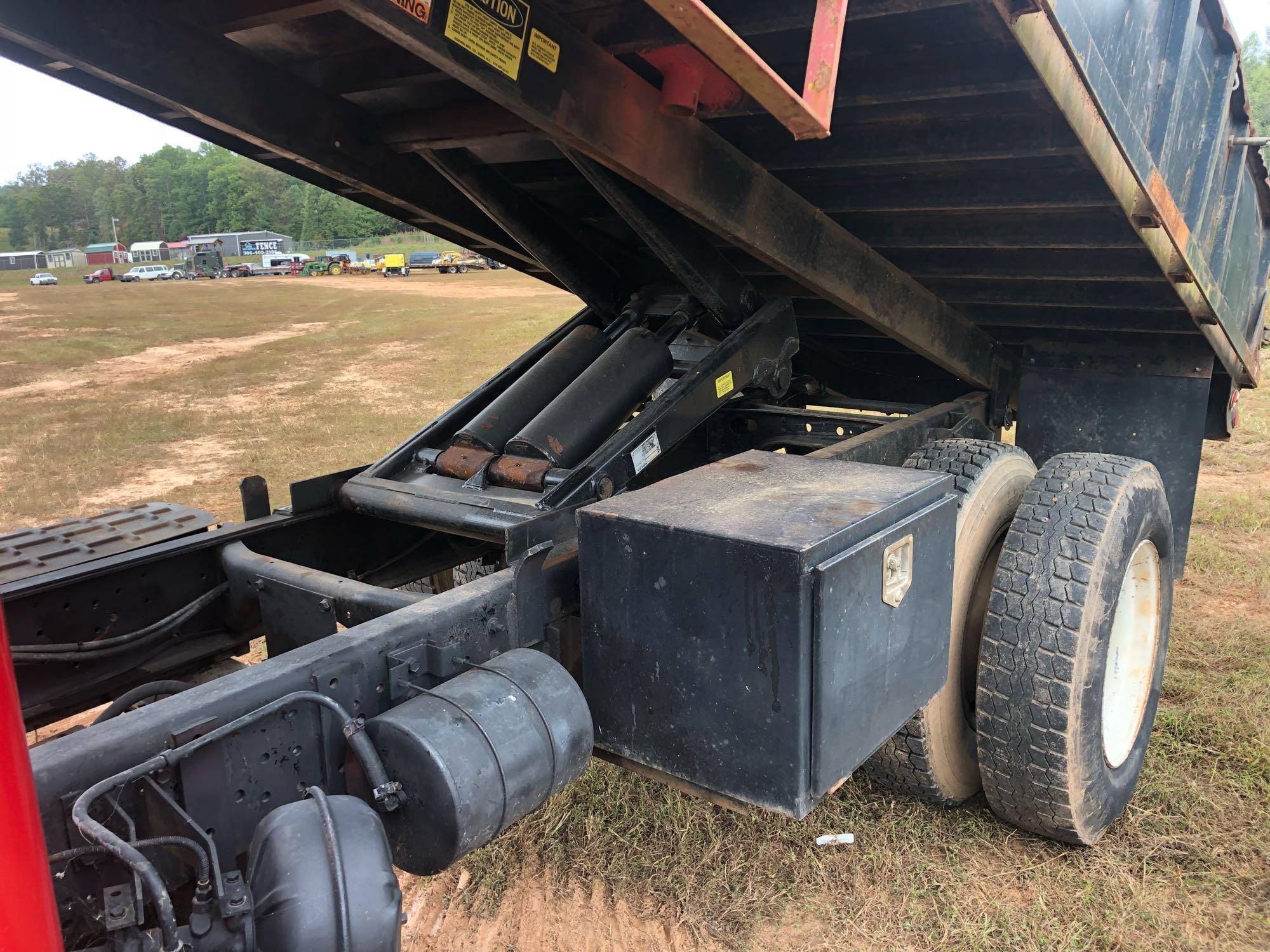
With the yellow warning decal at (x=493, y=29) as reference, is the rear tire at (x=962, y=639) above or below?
below

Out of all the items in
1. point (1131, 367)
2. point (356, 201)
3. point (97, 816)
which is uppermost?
point (356, 201)

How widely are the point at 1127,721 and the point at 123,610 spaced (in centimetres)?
329

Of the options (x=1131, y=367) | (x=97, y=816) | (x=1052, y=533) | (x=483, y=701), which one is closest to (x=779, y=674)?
(x=483, y=701)

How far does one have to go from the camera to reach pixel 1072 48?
7.68 ft

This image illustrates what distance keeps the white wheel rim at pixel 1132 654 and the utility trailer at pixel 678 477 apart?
0.6 inches

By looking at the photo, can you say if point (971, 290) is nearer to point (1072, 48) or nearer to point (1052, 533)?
point (1052, 533)

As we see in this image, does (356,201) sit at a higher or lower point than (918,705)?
higher

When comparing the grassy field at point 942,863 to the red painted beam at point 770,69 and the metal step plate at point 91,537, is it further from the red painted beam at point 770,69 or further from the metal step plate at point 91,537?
the red painted beam at point 770,69

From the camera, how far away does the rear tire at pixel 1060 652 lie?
290 centimetres

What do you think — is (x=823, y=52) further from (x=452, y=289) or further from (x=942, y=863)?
(x=452, y=289)

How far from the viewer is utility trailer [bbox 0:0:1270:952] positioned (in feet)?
5.96

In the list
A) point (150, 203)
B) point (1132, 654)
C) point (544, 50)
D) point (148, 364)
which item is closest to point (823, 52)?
point (544, 50)

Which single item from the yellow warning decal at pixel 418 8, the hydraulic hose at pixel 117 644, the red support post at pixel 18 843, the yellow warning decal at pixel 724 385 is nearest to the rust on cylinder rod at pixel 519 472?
the yellow warning decal at pixel 724 385

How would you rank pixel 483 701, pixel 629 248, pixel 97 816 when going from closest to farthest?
pixel 97 816
pixel 483 701
pixel 629 248
